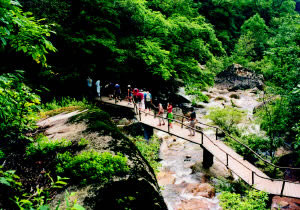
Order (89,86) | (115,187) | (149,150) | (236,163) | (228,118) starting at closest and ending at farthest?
(115,187)
(236,163)
(149,150)
(228,118)
(89,86)

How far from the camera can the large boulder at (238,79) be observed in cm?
3166

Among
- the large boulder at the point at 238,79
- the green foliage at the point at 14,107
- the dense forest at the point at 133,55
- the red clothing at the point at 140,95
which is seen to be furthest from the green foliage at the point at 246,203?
the large boulder at the point at 238,79

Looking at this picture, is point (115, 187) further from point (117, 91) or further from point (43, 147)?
point (117, 91)

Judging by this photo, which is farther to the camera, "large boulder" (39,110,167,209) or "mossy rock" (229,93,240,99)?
"mossy rock" (229,93,240,99)

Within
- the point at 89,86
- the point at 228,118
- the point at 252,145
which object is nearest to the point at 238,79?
the point at 228,118

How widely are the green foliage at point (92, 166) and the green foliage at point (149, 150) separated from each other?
545 cm

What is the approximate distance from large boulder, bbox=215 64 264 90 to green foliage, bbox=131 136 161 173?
75.2 feet

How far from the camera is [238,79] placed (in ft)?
105

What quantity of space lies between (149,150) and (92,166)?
24.9ft

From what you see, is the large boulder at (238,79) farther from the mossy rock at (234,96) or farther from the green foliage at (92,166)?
the green foliage at (92,166)

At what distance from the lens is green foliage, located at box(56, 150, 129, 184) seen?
4188 millimetres

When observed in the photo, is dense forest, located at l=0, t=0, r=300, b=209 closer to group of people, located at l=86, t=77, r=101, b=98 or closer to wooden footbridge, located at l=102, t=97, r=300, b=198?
group of people, located at l=86, t=77, r=101, b=98

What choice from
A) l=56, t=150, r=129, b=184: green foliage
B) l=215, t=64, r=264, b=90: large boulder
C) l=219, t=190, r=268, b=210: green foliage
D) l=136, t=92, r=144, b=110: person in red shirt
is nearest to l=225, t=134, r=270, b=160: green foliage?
l=219, t=190, r=268, b=210: green foliage

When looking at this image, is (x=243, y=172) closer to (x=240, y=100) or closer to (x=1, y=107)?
(x=1, y=107)
